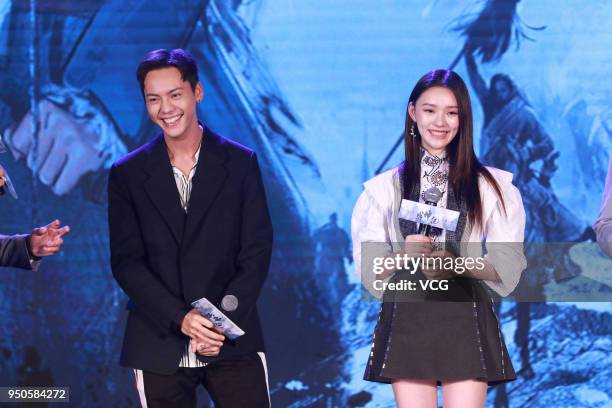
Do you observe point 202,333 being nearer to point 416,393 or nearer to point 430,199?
point 416,393

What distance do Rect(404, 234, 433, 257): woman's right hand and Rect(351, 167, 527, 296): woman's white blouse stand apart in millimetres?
62

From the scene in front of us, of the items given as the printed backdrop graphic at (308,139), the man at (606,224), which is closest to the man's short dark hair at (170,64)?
the printed backdrop graphic at (308,139)

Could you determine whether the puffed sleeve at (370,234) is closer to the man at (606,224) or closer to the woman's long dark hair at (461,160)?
the woman's long dark hair at (461,160)

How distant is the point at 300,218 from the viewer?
4.38 meters

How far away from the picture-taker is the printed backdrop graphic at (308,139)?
14.0 ft

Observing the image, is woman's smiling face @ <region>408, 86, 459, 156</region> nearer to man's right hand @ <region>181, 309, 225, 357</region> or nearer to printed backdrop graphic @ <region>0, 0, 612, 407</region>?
man's right hand @ <region>181, 309, 225, 357</region>

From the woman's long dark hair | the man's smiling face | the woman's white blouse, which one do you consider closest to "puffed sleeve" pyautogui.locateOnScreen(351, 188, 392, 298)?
the woman's white blouse

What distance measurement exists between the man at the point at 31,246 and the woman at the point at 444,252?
96 centimetres

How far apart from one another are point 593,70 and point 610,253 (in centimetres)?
133

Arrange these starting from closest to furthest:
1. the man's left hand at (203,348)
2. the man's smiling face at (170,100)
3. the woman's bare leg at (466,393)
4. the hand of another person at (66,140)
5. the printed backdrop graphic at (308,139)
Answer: the woman's bare leg at (466,393) → the man's left hand at (203,348) → the man's smiling face at (170,100) → the printed backdrop graphic at (308,139) → the hand of another person at (66,140)

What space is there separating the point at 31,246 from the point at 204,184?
62 cm

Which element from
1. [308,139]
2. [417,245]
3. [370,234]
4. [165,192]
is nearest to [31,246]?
[165,192]

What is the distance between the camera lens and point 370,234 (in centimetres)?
302

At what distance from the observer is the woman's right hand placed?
2.93 metres
